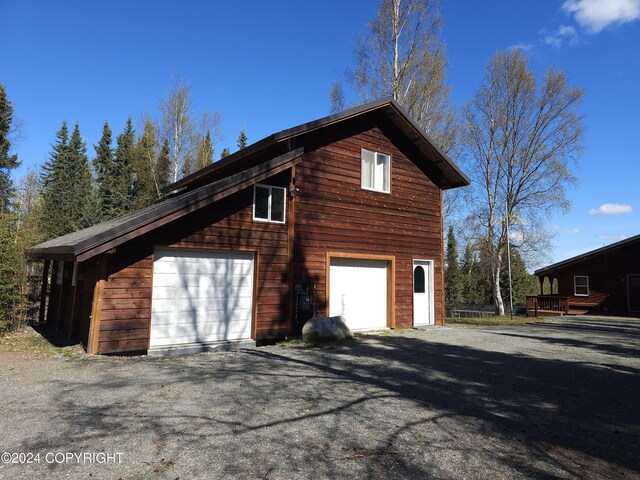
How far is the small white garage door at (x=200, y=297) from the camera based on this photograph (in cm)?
859

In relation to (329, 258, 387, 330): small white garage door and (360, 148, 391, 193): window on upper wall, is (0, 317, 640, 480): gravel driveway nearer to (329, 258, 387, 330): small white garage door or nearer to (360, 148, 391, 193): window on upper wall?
(329, 258, 387, 330): small white garage door

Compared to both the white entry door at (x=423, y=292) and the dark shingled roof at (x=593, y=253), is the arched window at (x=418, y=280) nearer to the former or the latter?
the white entry door at (x=423, y=292)

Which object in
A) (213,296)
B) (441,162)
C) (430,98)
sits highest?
(430,98)

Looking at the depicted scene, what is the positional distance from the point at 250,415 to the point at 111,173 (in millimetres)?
43716

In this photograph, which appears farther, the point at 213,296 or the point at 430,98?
the point at 430,98

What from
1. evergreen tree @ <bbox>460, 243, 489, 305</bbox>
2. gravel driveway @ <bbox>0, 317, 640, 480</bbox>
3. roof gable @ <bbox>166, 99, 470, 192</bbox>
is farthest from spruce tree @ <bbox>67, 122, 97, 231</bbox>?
evergreen tree @ <bbox>460, 243, 489, 305</bbox>

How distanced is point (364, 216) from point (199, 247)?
17.2 ft

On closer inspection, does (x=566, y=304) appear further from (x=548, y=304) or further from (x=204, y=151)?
(x=204, y=151)

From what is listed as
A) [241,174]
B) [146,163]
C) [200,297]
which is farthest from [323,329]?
[146,163]

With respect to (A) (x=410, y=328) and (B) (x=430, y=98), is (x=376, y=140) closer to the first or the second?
(A) (x=410, y=328)

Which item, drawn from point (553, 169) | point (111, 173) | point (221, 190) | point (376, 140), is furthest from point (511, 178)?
point (111, 173)

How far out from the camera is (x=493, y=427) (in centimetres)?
459

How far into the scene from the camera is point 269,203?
33.6 ft

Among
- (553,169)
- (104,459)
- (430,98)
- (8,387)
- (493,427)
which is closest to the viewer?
(104,459)
